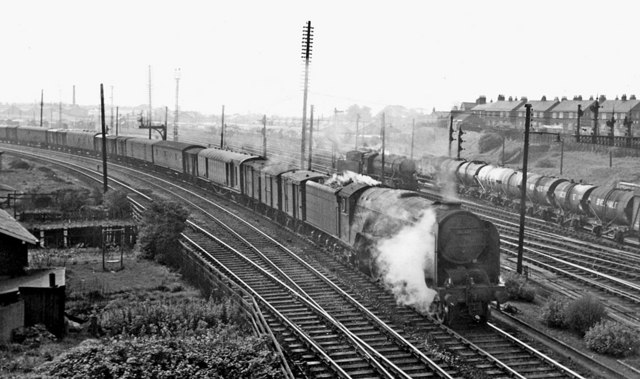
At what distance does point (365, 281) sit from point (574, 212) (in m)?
16.8

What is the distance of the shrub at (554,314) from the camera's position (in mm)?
17719

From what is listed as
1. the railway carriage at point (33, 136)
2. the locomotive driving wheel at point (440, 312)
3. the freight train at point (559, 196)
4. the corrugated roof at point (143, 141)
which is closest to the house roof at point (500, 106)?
the freight train at point (559, 196)

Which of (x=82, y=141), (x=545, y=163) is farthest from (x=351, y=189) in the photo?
(x=82, y=141)

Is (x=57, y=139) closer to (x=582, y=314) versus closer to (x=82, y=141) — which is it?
(x=82, y=141)

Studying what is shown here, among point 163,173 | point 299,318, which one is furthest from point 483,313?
point 163,173

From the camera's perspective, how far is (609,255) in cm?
2684

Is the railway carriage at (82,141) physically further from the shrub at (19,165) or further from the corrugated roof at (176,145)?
the corrugated roof at (176,145)

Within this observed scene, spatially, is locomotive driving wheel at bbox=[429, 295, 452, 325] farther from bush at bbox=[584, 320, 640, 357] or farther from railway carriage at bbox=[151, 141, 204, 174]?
railway carriage at bbox=[151, 141, 204, 174]

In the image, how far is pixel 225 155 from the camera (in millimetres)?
40375

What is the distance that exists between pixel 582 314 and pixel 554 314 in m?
0.78

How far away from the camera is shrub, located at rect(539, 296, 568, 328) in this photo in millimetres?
17719

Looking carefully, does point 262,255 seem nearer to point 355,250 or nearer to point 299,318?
point 355,250

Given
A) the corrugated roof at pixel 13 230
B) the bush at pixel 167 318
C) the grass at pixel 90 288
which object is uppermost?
the corrugated roof at pixel 13 230

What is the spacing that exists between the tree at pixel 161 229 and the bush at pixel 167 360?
11.3m
